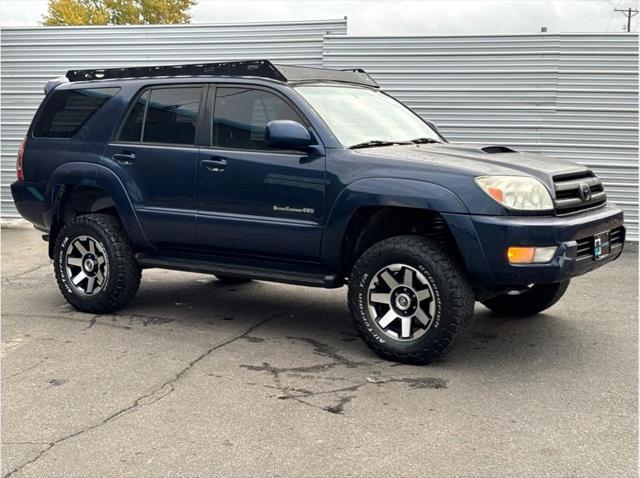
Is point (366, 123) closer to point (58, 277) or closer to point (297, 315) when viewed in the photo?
point (297, 315)

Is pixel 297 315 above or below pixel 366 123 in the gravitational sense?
below

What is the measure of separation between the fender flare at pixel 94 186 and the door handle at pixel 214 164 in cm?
79

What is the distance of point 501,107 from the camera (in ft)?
39.0

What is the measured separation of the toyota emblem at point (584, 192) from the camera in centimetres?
531

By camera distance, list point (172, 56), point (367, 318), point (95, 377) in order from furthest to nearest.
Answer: point (172, 56) → point (367, 318) → point (95, 377)

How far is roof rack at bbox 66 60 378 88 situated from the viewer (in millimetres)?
5980

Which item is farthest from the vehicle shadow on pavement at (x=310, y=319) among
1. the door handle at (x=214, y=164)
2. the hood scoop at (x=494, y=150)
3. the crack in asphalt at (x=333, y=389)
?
the hood scoop at (x=494, y=150)

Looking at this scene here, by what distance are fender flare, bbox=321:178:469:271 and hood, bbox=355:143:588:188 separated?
0.47 ft

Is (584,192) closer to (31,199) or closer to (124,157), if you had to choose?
(124,157)

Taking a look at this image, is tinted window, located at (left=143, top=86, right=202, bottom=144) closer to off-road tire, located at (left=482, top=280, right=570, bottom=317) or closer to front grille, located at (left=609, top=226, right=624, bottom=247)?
off-road tire, located at (left=482, top=280, right=570, bottom=317)

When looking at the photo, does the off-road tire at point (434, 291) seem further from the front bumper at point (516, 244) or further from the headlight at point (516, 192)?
the headlight at point (516, 192)

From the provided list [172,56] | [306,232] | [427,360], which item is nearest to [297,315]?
[306,232]

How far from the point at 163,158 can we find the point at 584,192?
307 centimetres

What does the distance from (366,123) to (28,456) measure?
335 centimetres
